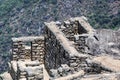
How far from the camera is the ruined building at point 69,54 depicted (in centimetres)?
1911

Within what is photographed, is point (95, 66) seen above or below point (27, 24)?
above

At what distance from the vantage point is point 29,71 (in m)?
19.3

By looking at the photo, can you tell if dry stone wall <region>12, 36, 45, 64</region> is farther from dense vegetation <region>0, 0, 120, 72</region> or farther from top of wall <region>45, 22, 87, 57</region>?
dense vegetation <region>0, 0, 120, 72</region>

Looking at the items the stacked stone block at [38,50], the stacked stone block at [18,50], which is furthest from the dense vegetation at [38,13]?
the stacked stone block at [18,50]

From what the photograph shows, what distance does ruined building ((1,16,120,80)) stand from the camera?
19109 mm

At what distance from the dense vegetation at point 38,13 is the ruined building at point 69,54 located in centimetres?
7484

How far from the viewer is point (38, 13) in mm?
122500

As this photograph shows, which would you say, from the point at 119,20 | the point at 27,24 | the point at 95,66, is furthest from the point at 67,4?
the point at 95,66

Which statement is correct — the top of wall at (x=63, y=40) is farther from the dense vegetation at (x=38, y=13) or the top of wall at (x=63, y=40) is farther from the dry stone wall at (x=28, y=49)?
the dense vegetation at (x=38, y=13)

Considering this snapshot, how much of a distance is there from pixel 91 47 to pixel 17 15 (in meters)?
105

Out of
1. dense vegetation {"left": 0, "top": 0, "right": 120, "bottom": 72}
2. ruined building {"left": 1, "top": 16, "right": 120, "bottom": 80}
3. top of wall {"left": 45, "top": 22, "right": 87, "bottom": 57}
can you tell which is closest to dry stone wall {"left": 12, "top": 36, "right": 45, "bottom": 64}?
ruined building {"left": 1, "top": 16, "right": 120, "bottom": 80}

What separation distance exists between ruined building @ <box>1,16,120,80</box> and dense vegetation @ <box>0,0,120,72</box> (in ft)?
246

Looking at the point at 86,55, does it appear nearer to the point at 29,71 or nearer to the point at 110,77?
the point at 29,71

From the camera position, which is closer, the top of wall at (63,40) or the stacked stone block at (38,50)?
the top of wall at (63,40)
